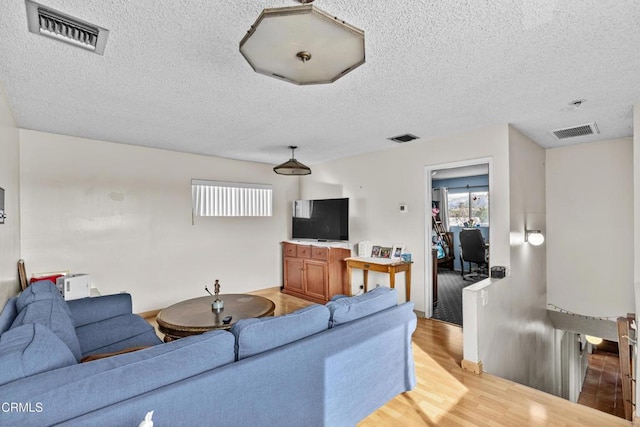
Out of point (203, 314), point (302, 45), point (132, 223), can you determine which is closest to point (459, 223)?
point (203, 314)

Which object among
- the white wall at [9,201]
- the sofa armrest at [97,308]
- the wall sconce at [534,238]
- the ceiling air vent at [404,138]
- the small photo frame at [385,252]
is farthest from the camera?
the small photo frame at [385,252]

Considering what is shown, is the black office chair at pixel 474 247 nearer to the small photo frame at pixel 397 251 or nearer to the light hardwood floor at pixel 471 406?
the small photo frame at pixel 397 251

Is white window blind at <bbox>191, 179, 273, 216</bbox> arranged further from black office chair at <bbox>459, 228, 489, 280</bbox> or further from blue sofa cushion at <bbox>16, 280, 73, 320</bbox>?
black office chair at <bbox>459, 228, 489, 280</bbox>

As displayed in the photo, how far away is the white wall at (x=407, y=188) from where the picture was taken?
3402mm

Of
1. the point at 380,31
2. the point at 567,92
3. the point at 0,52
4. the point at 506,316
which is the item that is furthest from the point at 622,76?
the point at 0,52

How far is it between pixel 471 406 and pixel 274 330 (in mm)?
1643

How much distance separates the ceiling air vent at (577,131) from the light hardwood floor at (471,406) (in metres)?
2.93

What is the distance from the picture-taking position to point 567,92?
251cm

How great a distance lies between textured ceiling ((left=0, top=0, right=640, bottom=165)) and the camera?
1.52 m

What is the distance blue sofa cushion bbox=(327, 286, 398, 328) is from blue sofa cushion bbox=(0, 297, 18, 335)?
1.85 m

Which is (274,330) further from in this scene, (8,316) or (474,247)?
(474,247)

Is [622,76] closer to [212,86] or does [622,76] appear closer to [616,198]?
[616,198]

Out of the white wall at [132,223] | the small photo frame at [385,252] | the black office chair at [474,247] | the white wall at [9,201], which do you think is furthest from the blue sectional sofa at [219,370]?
the black office chair at [474,247]

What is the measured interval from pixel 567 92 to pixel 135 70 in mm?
3369
